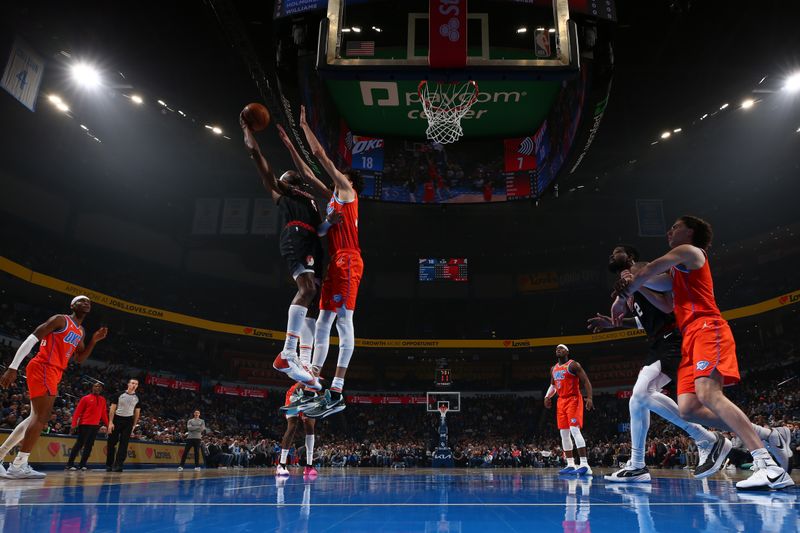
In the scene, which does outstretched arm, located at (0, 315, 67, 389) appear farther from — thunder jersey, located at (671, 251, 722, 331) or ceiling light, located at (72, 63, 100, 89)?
ceiling light, located at (72, 63, 100, 89)

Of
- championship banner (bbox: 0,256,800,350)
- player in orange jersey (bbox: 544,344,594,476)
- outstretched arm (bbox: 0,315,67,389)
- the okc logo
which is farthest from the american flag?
championship banner (bbox: 0,256,800,350)

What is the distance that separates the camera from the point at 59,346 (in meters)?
6.64

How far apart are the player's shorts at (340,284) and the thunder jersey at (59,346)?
384cm

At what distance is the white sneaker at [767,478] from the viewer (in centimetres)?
385

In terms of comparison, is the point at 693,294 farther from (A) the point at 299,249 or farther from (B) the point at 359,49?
(B) the point at 359,49

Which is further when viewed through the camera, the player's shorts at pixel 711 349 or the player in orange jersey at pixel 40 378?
the player in orange jersey at pixel 40 378

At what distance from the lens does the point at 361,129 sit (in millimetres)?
11578

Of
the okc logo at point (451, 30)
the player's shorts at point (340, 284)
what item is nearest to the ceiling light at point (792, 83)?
the okc logo at point (451, 30)

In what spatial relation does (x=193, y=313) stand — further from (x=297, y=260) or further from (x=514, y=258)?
(x=297, y=260)

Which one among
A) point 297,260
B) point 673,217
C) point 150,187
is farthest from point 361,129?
point 673,217

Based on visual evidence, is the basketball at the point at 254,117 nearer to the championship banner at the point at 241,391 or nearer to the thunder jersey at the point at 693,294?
the thunder jersey at the point at 693,294

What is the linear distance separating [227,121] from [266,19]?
639 centimetres

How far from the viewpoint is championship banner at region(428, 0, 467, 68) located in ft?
19.6

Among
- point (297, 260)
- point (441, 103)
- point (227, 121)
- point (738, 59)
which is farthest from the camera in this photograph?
point (227, 121)
